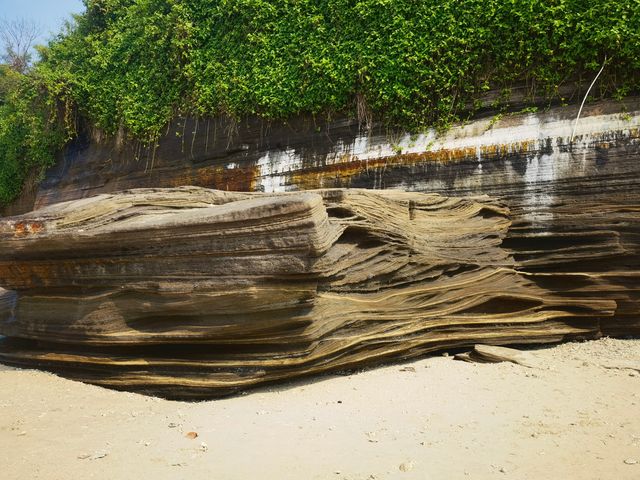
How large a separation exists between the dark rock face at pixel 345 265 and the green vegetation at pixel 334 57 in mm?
603

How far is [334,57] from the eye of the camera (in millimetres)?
7840

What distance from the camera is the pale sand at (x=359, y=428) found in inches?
124

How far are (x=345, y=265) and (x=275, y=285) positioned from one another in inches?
27.2

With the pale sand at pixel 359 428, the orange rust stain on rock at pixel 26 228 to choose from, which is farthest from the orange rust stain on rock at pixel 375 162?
the orange rust stain on rock at pixel 26 228

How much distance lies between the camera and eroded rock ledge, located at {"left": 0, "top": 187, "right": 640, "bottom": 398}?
448 cm

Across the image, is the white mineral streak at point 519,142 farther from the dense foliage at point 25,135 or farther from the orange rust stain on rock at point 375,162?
the dense foliage at point 25,135

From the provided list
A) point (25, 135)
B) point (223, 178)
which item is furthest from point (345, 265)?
point (25, 135)

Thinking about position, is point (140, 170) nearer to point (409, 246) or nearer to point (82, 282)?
point (82, 282)

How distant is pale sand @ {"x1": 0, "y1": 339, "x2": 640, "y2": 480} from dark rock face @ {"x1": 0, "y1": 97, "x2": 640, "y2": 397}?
1.05ft

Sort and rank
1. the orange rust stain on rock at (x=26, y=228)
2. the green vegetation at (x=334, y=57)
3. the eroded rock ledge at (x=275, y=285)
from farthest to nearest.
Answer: the green vegetation at (x=334, y=57)
the orange rust stain on rock at (x=26, y=228)
the eroded rock ledge at (x=275, y=285)

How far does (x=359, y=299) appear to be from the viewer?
4.98 m

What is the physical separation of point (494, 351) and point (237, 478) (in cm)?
305

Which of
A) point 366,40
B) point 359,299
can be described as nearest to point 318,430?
point 359,299

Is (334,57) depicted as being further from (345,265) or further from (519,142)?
(345,265)
